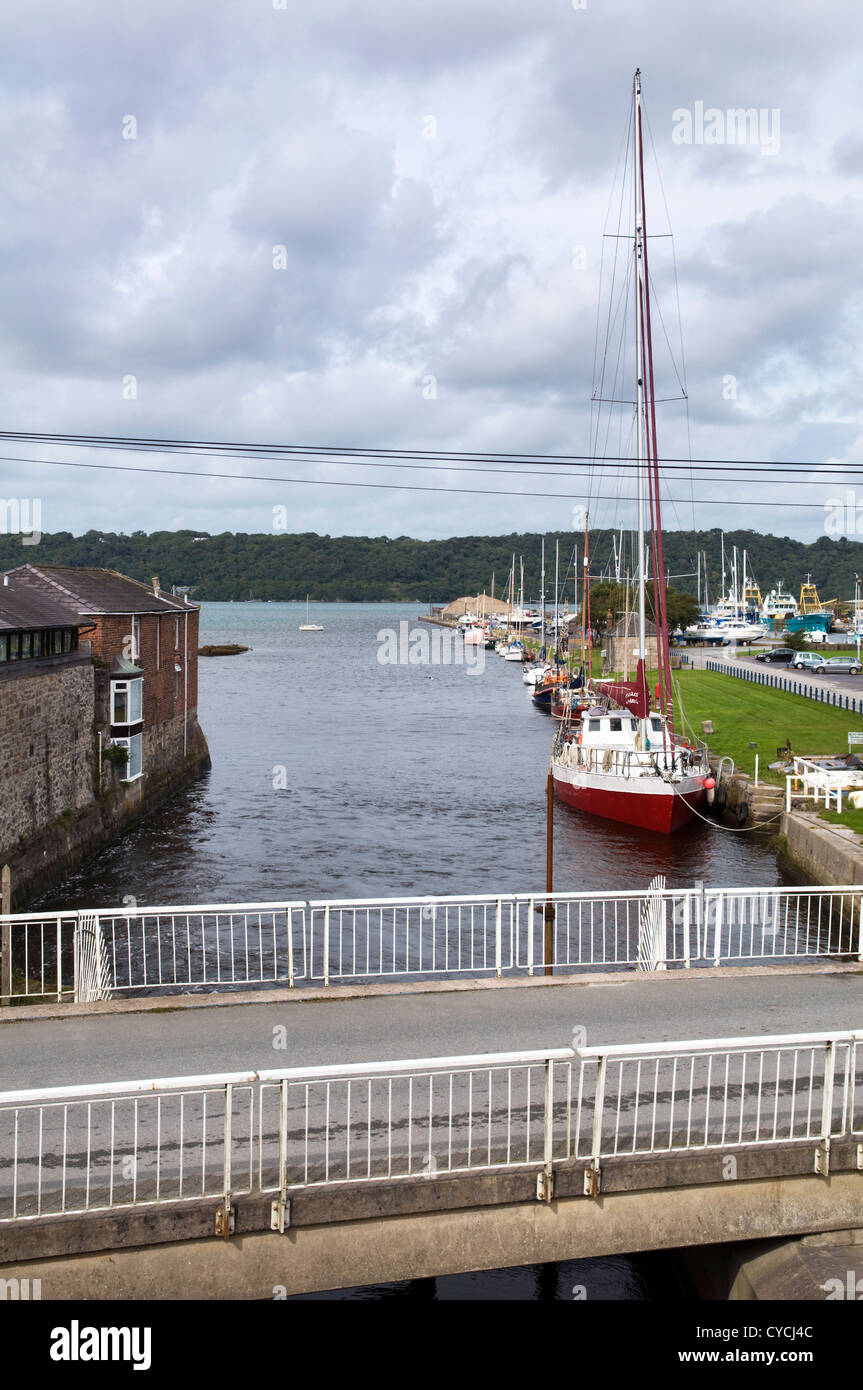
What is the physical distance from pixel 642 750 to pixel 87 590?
718 inches

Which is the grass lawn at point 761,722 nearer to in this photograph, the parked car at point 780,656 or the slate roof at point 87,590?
the slate roof at point 87,590

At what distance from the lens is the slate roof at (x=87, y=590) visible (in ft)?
105

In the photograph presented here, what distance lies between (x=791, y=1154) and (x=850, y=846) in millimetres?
17389

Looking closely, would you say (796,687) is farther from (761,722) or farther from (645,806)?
(645,806)

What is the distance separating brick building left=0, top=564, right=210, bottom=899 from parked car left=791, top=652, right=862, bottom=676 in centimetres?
4683

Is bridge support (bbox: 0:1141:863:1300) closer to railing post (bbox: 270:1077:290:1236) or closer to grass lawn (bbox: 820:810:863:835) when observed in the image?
railing post (bbox: 270:1077:290:1236)

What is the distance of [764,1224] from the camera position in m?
8.22

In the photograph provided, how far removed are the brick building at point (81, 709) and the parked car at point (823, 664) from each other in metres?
46.8

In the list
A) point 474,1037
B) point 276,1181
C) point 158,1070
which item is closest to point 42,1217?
point 276,1181

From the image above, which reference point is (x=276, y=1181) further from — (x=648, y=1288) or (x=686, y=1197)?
(x=648, y=1288)

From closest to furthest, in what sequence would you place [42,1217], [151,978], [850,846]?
[42,1217] → [151,978] → [850,846]

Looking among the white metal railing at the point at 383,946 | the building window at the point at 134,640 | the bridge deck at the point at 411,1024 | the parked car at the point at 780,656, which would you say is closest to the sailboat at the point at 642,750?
the white metal railing at the point at 383,946

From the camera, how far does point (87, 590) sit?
33812 millimetres

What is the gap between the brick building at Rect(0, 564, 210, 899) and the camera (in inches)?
953
